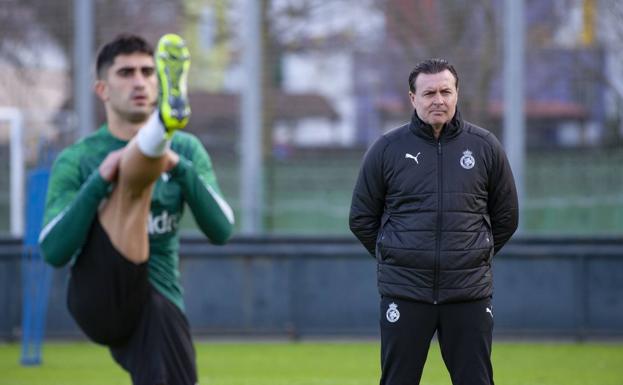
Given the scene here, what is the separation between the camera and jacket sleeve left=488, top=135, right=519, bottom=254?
6.32m

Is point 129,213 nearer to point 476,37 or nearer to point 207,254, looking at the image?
point 207,254

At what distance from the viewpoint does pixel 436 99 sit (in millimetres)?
6184

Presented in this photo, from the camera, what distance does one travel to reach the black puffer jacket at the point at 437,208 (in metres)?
6.12

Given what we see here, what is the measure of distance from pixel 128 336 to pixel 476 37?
10.8 m

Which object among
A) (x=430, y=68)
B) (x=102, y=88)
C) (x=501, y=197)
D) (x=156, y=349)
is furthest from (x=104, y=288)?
(x=501, y=197)

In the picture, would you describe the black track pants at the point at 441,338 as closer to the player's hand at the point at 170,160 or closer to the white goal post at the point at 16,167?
the player's hand at the point at 170,160

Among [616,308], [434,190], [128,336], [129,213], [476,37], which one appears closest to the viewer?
[129,213]

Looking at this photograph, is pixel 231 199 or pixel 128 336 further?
pixel 231 199

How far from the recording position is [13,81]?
15.8 metres

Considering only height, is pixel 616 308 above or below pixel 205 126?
below

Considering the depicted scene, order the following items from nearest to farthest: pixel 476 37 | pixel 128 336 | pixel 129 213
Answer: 1. pixel 129 213
2. pixel 128 336
3. pixel 476 37

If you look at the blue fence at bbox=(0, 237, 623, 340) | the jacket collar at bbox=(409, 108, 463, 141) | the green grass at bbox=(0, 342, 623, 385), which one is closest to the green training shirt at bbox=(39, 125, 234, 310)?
the jacket collar at bbox=(409, 108, 463, 141)

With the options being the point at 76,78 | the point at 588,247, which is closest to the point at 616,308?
the point at 588,247

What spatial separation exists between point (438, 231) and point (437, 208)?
0.38 feet
